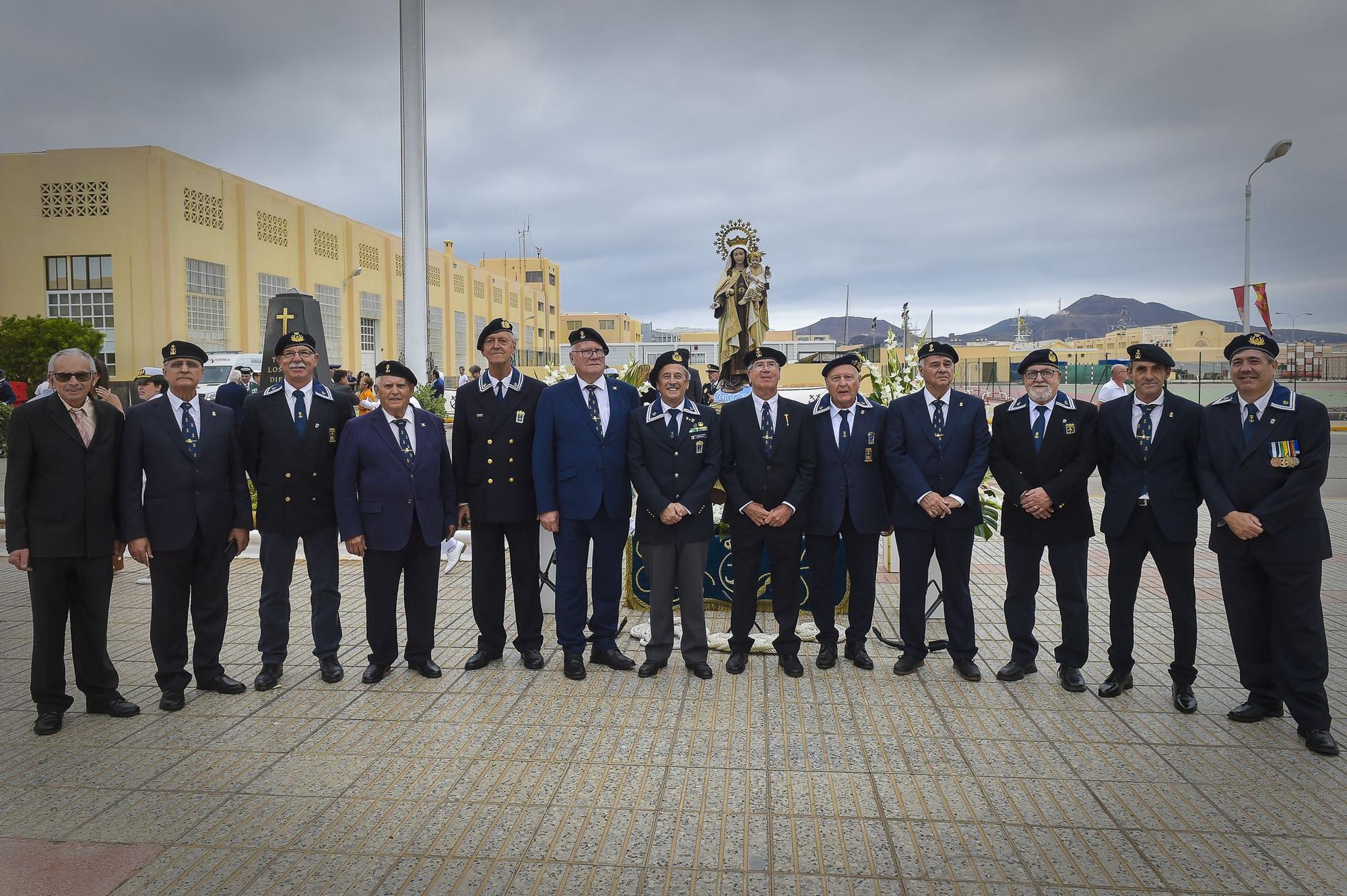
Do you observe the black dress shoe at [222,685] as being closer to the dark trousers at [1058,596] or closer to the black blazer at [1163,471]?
the dark trousers at [1058,596]

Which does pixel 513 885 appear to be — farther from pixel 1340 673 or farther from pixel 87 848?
pixel 1340 673

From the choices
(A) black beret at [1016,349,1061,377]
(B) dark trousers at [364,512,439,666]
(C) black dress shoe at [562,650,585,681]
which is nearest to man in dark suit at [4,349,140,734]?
(B) dark trousers at [364,512,439,666]

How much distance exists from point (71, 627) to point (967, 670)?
15.9 feet

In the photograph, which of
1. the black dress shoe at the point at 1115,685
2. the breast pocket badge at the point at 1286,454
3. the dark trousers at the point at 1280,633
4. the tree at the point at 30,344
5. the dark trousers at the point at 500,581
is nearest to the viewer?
the dark trousers at the point at 1280,633

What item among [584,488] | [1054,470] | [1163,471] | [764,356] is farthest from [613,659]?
[1163,471]

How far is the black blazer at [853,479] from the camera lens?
17.1 ft

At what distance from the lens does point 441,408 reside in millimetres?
17141

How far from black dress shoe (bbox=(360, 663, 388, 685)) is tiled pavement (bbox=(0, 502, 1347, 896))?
2.2 inches

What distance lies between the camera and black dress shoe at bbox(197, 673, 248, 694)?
4.86 metres

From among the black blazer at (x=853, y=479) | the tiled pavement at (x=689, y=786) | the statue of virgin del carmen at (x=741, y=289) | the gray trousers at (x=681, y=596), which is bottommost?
the tiled pavement at (x=689, y=786)

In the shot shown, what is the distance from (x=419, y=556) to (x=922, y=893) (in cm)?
344

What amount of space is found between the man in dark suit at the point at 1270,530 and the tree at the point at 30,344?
32817 mm

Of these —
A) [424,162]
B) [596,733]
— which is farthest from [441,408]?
[596,733]

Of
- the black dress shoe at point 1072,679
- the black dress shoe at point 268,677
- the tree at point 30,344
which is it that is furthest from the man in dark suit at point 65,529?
the tree at point 30,344
